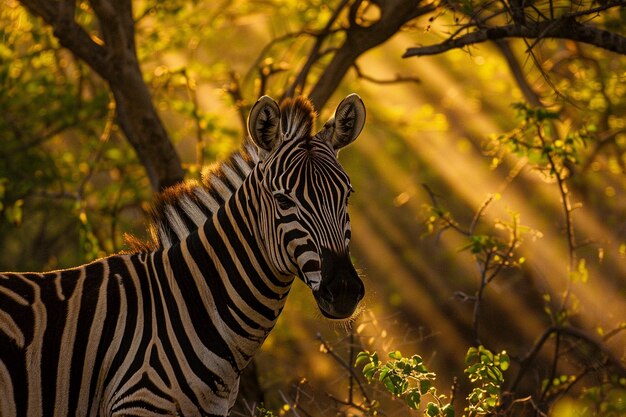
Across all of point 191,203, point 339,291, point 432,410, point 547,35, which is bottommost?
point 432,410

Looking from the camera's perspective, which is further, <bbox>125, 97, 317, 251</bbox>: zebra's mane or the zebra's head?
<bbox>125, 97, 317, 251</bbox>: zebra's mane

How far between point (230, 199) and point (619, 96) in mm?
9793

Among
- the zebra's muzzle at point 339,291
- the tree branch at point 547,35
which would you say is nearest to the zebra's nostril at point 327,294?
the zebra's muzzle at point 339,291

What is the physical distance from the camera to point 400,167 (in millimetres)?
28156

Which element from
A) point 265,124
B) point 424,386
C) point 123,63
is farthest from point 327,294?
point 123,63

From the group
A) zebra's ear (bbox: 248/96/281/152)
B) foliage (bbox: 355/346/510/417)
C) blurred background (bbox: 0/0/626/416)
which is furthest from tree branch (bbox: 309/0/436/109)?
foliage (bbox: 355/346/510/417)

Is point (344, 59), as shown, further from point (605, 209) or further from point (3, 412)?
point (605, 209)

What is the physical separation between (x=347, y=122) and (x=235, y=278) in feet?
4.06

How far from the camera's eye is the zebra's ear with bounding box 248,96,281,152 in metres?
5.35

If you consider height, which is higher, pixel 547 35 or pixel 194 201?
pixel 194 201

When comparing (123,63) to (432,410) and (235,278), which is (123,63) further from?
(432,410)

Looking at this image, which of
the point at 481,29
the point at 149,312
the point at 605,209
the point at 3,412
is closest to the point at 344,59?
the point at 481,29

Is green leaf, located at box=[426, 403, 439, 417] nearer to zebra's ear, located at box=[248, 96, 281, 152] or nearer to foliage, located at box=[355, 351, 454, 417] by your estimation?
foliage, located at box=[355, 351, 454, 417]

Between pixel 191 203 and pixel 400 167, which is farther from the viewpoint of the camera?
pixel 400 167
